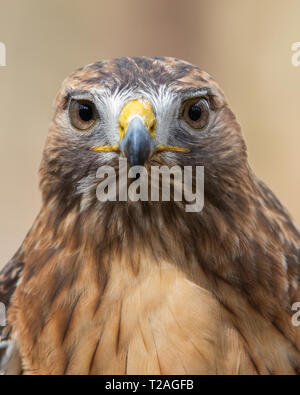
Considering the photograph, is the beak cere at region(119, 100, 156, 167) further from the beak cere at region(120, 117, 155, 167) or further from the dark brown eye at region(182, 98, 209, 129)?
the dark brown eye at region(182, 98, 209, 129)

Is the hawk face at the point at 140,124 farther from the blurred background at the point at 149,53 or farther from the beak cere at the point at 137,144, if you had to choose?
the blurred background at the point at 149,53

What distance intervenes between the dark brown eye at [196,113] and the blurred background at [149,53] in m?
2.43

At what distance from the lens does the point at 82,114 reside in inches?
65.8

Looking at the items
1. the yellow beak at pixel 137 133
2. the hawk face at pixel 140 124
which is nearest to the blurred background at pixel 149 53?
the hawk face at pixel 140 124

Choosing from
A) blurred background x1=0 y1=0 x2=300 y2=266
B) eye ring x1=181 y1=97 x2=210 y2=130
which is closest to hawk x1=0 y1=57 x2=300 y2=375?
eye ring x1=181 y1=97 x2=210 y2=130

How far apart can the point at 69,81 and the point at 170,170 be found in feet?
1.23

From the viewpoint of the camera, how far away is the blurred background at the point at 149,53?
4129 millimetres

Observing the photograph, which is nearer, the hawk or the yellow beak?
the yellow beak

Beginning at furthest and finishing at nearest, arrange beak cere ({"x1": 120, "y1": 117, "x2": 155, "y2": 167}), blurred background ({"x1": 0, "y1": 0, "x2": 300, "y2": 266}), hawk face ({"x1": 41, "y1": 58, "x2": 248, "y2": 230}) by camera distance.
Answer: blurred background ({"x1": 0, "y1": 0, "x2": 300, "y2": 266}), hawk face ({"x1": 41, "y1": 58, "x2": 248, "y2": 230}), beak cere ({"x1": 120, "y1": 117, "x2": 155, "y2": 167})

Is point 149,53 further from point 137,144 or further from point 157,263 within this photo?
point 137,144

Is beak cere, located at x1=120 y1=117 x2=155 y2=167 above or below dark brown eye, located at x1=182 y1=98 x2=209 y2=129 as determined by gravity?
below

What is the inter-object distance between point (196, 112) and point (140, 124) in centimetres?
23

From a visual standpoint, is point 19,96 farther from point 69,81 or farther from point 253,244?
point 253,244

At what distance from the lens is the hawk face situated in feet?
5.09
